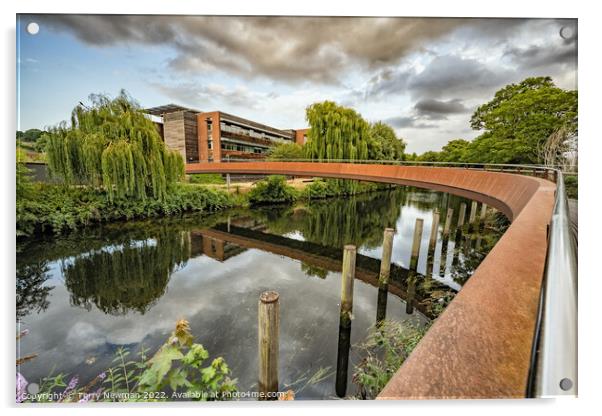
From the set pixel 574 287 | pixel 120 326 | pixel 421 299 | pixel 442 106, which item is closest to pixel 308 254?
pixel 421 299

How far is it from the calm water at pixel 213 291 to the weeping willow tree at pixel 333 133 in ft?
21.4

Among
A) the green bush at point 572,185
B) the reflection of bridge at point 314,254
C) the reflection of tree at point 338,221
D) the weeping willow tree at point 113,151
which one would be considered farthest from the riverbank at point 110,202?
the green bush at point 572,185

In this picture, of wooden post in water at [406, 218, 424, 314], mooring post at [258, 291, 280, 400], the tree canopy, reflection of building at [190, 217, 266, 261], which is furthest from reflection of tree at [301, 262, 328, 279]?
mooring post at [258, 291, 280, 400]

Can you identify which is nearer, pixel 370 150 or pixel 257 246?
pixel 257 246

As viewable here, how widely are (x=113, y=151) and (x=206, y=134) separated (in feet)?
52.7

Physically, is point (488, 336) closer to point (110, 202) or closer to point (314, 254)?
point (314, 254)

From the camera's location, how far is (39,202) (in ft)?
22.5

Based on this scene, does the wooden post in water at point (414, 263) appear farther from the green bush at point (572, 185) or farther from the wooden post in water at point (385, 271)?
the green bush at point (572, 185)

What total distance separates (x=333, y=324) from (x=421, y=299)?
6.40 feet

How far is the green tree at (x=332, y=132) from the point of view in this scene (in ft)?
50.0

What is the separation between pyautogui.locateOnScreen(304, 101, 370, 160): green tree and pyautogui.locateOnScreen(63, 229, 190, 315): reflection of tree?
9481mm

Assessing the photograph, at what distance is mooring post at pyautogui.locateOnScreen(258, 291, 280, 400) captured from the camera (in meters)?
2.13

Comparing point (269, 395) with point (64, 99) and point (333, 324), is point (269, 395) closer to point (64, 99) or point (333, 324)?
point (333, 324)
